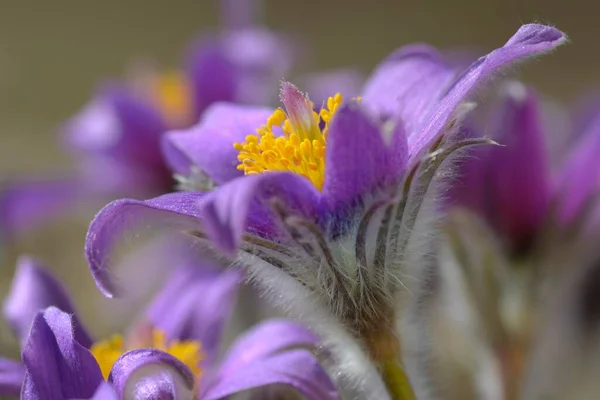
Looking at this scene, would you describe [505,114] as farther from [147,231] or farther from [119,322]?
[119,322]

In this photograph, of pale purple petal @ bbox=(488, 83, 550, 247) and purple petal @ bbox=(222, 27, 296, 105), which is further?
purple petal @ bbox=(222, 27, 296, 105)

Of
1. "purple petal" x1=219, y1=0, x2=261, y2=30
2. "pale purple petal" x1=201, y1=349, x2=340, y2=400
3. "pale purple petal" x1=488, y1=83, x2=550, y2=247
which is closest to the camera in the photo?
"pale purple petal" x1=201, y1=349, x2=340, y2=400

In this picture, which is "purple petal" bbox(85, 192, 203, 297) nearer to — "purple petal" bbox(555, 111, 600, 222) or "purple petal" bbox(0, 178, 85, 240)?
"purple petal" bbox(555, 111, 600, 222)

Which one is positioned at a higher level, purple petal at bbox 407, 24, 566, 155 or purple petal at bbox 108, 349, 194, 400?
purple petal at bbox 407, 24, 566, 155

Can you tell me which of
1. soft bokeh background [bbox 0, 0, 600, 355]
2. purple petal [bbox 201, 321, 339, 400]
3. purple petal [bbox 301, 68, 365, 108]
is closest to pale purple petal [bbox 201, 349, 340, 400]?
purple petal [bbox 201, 321, 339, 400]

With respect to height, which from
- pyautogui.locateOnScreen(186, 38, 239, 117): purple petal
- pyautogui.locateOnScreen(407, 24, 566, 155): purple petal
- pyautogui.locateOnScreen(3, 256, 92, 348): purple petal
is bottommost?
pyautogui.locateOnScreen(3, 256, 92, 348): purple petal

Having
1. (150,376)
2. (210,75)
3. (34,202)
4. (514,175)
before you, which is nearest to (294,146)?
(150,376)
